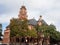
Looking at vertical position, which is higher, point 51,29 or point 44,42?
point 51,29

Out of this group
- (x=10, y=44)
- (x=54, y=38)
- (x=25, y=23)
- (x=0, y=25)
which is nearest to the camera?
(x=10, y=44)

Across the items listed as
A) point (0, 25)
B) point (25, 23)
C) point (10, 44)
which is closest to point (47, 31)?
point (25, 23)

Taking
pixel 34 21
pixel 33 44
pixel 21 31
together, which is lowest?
pixel 33 44

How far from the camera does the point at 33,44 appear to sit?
60875 millimetres

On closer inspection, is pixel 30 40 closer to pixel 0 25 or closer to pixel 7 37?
pixel 7 37

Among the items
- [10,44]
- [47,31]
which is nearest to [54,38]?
[47,31]

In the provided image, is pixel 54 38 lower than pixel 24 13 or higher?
lower

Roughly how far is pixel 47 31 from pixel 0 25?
31.9 meters

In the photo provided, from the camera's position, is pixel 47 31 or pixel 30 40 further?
pixel 47 31

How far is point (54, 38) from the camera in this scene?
9875 cm

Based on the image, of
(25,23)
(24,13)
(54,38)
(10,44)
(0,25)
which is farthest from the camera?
(24,13)

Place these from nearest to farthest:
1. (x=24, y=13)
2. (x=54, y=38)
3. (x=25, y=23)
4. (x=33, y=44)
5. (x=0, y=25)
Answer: (x=33, y=44), (x=0, y=25), (x=25, y=23), (x=54, y=38), (x=24, y=13)

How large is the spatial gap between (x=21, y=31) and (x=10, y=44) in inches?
895

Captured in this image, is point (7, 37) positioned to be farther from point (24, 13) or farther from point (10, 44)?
point (24, 13)
